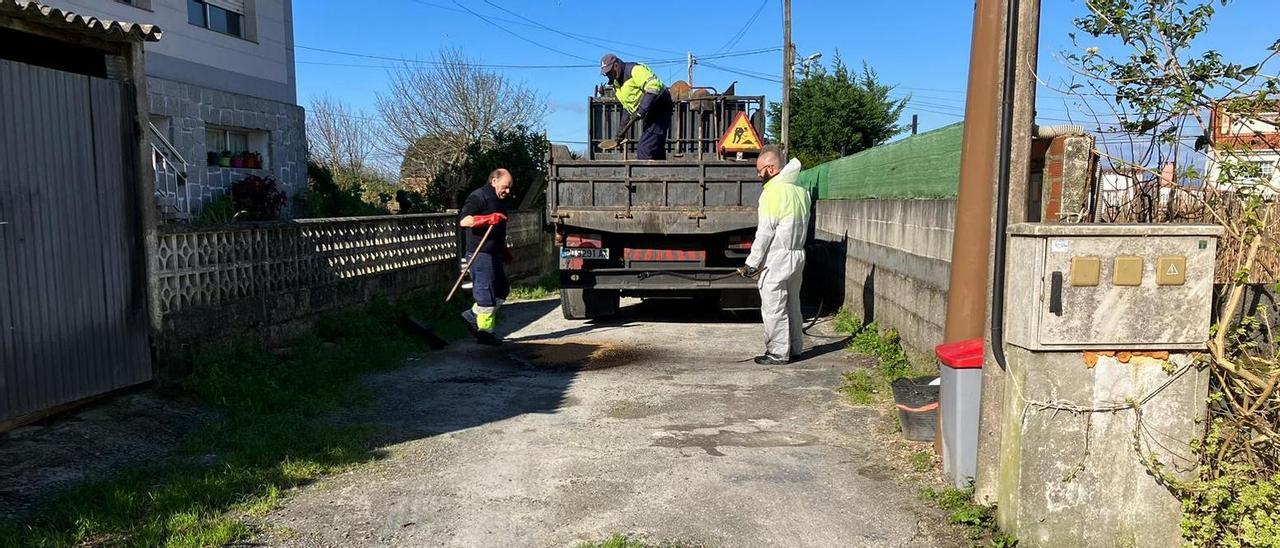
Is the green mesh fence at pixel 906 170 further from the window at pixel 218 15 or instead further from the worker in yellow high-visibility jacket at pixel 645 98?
the window at pixel 218 15

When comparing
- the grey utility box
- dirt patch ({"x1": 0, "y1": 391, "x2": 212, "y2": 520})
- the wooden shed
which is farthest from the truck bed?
the grey utility box

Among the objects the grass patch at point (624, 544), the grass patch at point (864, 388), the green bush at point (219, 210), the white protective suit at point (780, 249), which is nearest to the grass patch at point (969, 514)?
the grass patch at point (624, 544)

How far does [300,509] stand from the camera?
12.9ft

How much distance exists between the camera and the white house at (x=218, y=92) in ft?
37.6

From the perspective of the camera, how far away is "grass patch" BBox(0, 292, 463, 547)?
3.59m

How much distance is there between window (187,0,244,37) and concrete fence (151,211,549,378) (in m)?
5.22

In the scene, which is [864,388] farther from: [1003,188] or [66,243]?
[66,243]

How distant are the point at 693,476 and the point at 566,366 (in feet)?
10.1

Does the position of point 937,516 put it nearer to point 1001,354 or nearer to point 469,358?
point 1001,354

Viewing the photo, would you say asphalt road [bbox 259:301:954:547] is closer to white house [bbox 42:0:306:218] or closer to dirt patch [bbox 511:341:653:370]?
dirt patch [bbox 511:341:653:370]

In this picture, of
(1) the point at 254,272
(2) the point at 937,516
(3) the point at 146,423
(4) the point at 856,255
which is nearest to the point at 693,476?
(2) the point at 937,516

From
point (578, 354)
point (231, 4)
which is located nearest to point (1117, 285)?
point (578, 354)

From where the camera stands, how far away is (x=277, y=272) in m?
7.39

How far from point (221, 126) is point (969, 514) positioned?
12.5 meters
